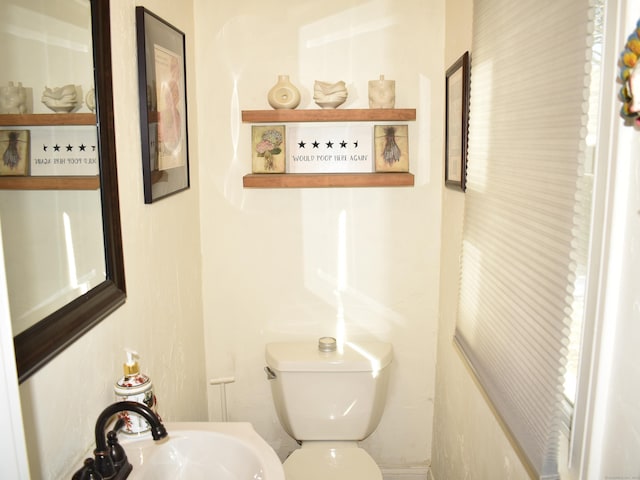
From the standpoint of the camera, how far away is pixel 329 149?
2.24 metres

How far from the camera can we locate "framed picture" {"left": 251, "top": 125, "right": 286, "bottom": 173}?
7.20 ft

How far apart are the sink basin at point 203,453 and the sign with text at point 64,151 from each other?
63 centimetres

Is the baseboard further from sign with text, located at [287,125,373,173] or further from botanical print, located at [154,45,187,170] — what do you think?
botanical print, located at [154,45,187,170]

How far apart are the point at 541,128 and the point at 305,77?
125 centimetres

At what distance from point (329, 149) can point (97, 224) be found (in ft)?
3.72

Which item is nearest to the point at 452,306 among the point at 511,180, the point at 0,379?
the point at 511,180

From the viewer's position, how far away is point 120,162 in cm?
145

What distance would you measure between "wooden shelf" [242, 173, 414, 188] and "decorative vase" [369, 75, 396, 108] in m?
0.27

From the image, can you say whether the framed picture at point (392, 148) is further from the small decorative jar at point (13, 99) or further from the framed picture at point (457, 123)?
the small decorative jar at point (13, 99)

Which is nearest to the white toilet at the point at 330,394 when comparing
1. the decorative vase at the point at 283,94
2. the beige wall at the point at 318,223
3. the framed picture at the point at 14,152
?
the beige wall at the point at 318,223

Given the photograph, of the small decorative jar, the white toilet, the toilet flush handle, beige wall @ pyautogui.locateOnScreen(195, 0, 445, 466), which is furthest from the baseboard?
the small decorative jar

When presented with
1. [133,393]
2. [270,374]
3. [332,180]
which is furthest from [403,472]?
[133,393]

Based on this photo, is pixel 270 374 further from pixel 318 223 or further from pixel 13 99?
pixel 13 99

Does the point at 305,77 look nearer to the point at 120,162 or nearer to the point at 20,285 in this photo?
the point at 120,162
